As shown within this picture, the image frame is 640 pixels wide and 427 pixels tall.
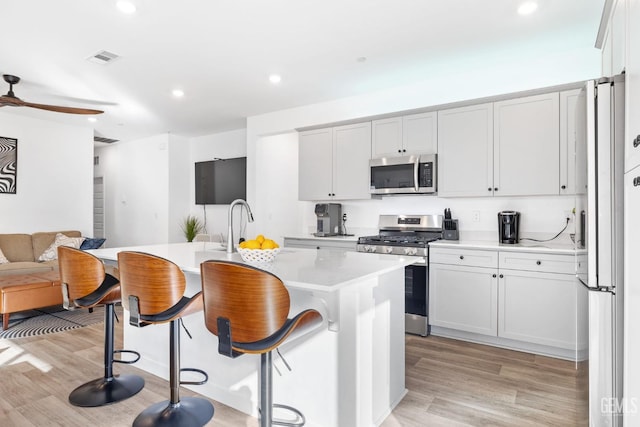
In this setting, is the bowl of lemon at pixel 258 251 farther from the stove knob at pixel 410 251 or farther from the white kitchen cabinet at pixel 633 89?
the stove knob at pixel 410 251

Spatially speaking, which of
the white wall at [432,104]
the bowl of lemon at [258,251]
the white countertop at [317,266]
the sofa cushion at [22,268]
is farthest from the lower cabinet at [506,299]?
the sofa cushion at [22,268]

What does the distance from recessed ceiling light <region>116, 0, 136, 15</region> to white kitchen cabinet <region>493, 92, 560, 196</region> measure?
3.07 meters

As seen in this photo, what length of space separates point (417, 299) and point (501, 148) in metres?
1.62

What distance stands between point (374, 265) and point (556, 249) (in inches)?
75.2

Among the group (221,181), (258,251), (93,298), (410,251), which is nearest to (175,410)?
(93,298)

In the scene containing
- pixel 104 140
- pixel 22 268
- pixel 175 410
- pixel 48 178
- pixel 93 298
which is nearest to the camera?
pixel 175 410

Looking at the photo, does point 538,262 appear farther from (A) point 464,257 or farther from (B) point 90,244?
(B) point 90,244

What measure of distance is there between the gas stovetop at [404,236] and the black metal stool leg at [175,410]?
2.18m

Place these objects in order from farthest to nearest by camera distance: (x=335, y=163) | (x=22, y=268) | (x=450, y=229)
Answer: (x=22, y=268) < (x=335, y=163) < (x=450, y=229)

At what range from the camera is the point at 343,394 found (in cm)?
179

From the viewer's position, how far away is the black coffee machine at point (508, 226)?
3451 millimetres

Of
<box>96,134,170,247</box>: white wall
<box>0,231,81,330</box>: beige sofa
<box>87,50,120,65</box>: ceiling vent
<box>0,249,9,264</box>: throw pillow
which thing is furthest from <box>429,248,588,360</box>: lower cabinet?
<box>0,249,9,264</box>: throw pillow

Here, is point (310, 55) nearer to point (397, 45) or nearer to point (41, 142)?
point (397, 45)

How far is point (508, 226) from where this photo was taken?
11.3 feet
